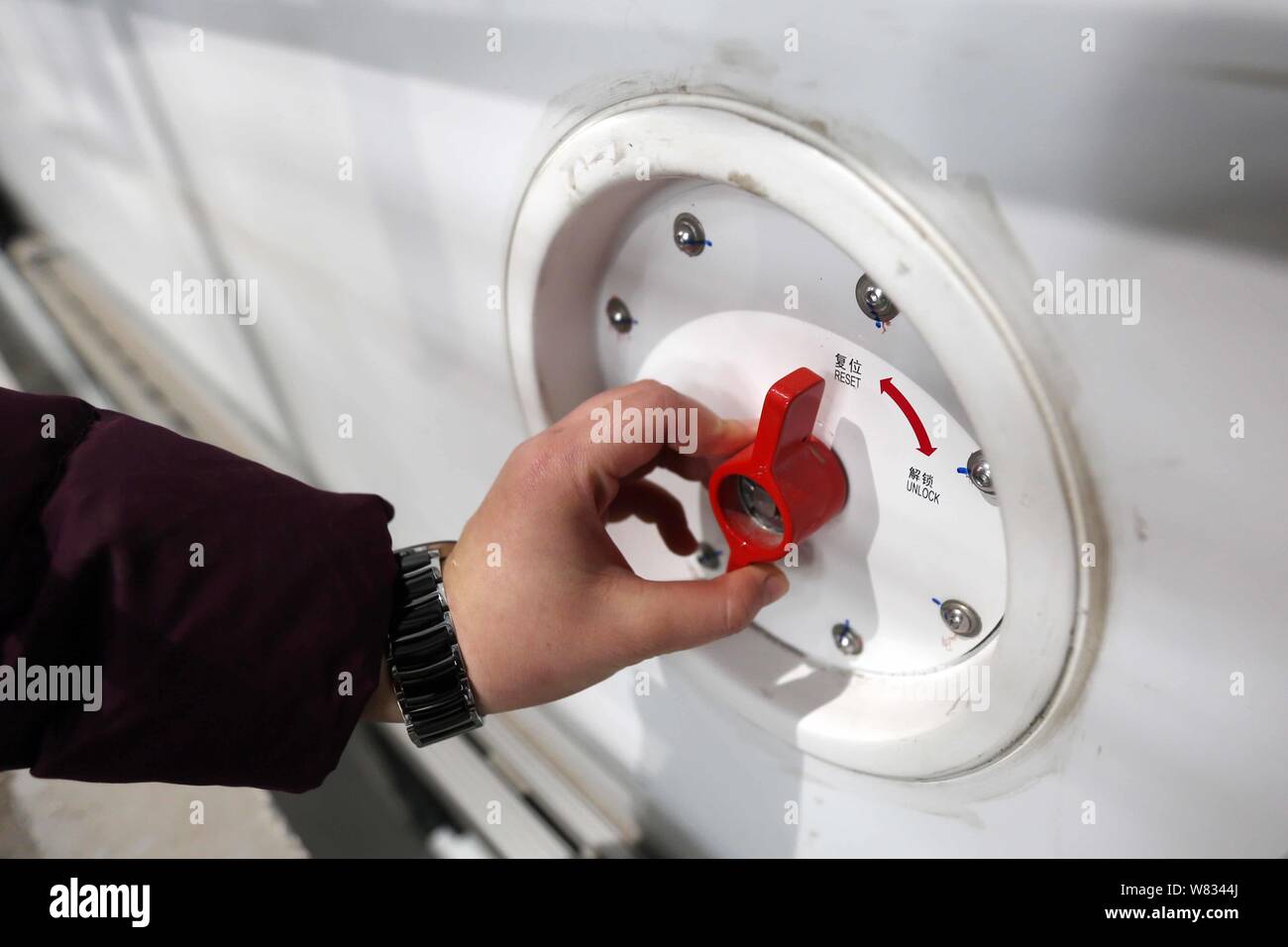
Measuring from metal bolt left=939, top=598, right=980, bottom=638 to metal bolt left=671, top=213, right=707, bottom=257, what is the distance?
0.22 m

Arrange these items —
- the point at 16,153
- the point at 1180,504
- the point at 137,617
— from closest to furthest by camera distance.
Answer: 1. the point at 1180,504
2. the point at 137,617
3. the point at 16,153

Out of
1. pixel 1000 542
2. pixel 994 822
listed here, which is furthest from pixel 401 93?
pixel 994 822

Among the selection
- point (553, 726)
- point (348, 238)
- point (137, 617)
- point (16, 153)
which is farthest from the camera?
point (16, 153)

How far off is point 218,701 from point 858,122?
398 millimetres

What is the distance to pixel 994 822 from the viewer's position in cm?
43

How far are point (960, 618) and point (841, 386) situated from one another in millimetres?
127

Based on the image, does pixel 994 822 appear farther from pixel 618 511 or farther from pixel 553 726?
pixel 553 726

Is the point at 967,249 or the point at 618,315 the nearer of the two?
the point at 967,249

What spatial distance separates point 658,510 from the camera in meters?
0.54
